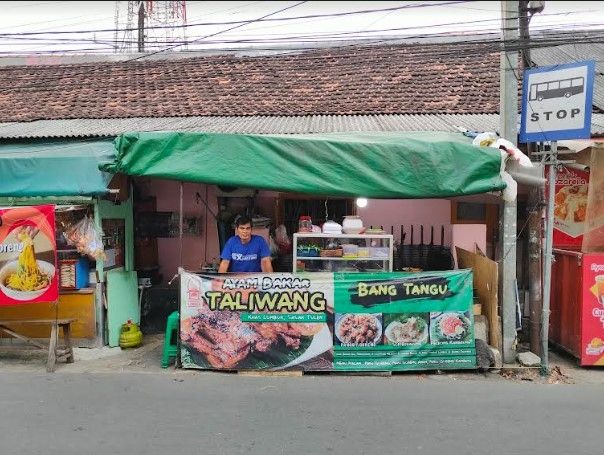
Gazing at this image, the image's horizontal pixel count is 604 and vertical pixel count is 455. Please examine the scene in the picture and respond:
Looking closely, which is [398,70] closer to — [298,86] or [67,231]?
[298,86]

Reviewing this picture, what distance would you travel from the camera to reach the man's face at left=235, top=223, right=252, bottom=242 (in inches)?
235

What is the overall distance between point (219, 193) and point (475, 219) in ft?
14.3

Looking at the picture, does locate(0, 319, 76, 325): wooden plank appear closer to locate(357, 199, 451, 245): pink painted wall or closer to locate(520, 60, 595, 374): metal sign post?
locate(357, 199, 451, 245): pink painted wall

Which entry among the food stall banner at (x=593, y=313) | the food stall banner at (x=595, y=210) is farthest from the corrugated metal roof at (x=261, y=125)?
the food stall banner at (x=593, y=313)

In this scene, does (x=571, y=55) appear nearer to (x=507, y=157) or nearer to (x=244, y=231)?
(x=507, y=157)

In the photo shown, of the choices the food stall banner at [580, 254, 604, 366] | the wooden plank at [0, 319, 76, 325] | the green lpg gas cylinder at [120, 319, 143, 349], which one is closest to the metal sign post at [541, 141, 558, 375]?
the food stall banner at [580, 254, 604, 366]

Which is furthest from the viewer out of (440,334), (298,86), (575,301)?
(298,86)

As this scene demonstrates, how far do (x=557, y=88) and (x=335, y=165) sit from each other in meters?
2.45

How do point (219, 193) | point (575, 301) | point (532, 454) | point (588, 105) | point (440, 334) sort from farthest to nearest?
1. point (219, 193)
2. point (575, 301)
3. point (440, 334)
4. point (588, 105)
5. point (532, 454)

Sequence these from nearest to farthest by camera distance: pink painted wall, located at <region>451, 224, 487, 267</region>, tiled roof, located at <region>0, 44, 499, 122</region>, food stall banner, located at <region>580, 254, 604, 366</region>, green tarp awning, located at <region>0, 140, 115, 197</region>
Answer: food stall banner, located at <region>580, 254, 604, 366</region> → green tarp awning, located at <region>0, 140, 115, 197</region> → pink painted wall, located at <region>451, 224, 487, 267</region> → tiled roof, located at <region>0, 44, 499, 122</region>

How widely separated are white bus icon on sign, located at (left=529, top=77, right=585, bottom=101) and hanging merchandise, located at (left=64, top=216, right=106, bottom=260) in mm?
5410

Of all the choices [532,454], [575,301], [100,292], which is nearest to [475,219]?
[575,301]

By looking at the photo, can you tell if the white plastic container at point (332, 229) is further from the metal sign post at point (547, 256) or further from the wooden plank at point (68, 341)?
the wooden plank at point (68, 341)

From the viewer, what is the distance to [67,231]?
21.4ft
